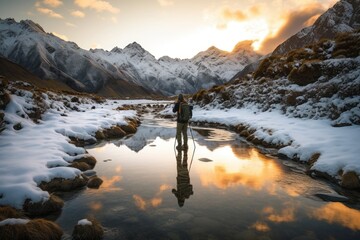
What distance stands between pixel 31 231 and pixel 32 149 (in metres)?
6.33

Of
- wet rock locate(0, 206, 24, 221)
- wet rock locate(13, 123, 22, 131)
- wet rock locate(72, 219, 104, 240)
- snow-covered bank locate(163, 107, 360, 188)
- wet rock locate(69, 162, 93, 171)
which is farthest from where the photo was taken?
wet rock locate(13, 123, 22, 131)

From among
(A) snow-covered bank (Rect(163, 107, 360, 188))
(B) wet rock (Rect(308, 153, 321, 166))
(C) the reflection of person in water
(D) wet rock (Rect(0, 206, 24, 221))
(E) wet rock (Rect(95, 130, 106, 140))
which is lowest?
(D) wet rock (Rect(0, 206, 24, 221))

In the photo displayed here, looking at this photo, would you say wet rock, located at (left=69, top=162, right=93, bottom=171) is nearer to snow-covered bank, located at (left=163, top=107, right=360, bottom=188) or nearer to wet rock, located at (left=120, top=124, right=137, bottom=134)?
snow-covered bank, located at (left=163, top=107, right=360, bottom=188)

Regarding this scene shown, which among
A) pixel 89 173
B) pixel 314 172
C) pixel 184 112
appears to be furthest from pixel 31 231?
pixel 184 112

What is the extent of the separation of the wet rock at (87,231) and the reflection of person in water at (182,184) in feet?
8.18

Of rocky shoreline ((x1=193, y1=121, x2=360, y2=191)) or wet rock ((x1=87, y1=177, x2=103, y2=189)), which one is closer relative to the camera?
rocky shoreline ((x1=193, y1=121, x2=360, y2=191))

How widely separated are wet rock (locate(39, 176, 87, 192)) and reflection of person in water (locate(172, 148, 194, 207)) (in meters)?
3.20

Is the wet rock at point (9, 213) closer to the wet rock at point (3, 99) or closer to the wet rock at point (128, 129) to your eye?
the wet rock at point (3, 99)

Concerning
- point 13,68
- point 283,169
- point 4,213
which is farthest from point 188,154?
point 13,68

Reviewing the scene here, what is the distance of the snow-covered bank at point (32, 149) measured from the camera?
683 centimetres

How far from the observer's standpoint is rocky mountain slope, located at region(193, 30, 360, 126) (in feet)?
54.6

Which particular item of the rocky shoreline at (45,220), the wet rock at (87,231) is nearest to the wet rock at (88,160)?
Result: the rocky shoreline at (45,220)

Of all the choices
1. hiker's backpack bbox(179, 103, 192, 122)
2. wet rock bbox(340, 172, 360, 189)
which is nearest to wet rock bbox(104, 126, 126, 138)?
hiker's backpack bbox(179, 103, 192, 122)

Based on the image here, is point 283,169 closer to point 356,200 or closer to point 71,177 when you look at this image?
point 356,200
